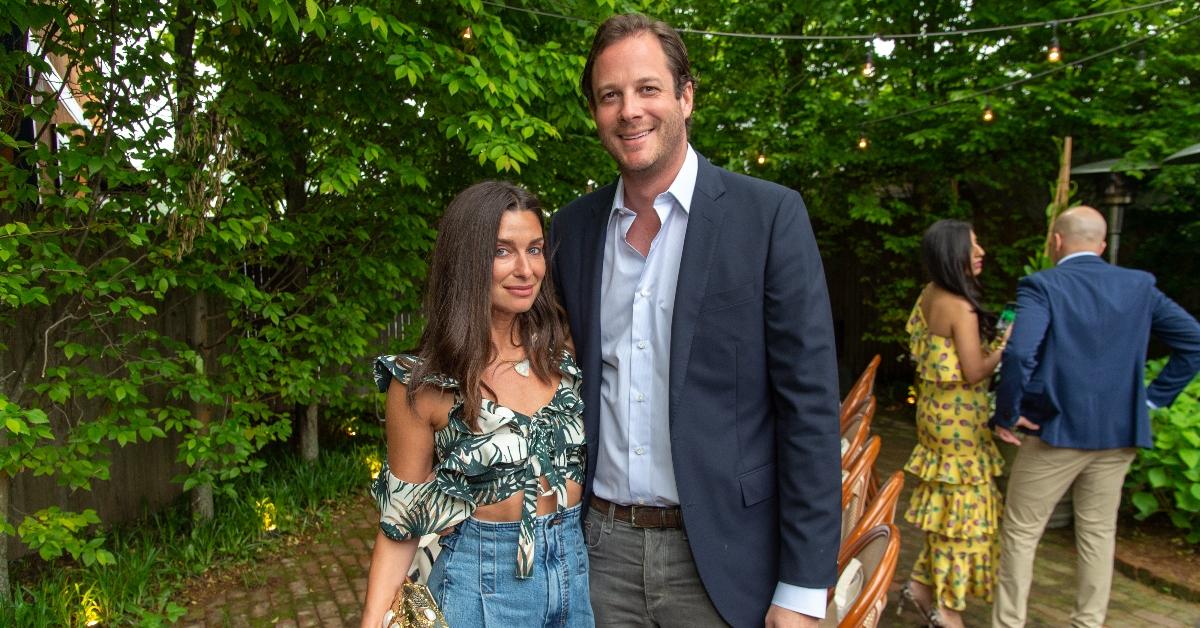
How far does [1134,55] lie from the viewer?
687 cm

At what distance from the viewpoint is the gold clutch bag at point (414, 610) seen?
1.72 meters

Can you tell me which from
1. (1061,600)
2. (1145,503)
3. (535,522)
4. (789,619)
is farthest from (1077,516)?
(535,522)

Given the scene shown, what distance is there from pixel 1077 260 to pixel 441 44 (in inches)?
128

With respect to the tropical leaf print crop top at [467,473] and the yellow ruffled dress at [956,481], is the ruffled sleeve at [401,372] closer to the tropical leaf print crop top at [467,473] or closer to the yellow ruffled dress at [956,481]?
the tropical leaf print crop top at [467,473]

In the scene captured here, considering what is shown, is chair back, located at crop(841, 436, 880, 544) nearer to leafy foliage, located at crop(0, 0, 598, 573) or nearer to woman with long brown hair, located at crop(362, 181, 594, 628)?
woman with long brown hair, located at crop(362, 181, 594, 628)

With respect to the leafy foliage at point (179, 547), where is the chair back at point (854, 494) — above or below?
above

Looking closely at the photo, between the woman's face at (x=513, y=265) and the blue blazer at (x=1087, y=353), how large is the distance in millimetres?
2608

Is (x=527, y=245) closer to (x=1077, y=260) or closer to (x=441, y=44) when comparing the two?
(x=441, y=44)

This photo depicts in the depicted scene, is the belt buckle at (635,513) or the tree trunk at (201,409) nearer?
the belt buckle at (635,513)

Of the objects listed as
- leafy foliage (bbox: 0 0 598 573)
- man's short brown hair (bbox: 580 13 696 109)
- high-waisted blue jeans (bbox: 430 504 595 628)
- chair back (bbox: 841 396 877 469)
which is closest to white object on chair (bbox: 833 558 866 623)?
high-waisted blue jeans (bbox: 430 504 595 628)

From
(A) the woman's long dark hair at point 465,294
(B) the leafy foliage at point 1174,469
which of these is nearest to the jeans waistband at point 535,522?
(A) the woman's long dark hair at point 465,294

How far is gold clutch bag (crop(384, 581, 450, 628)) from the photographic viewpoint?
1725mm

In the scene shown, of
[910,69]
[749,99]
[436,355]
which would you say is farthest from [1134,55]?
[436,355]

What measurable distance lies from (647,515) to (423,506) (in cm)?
53
